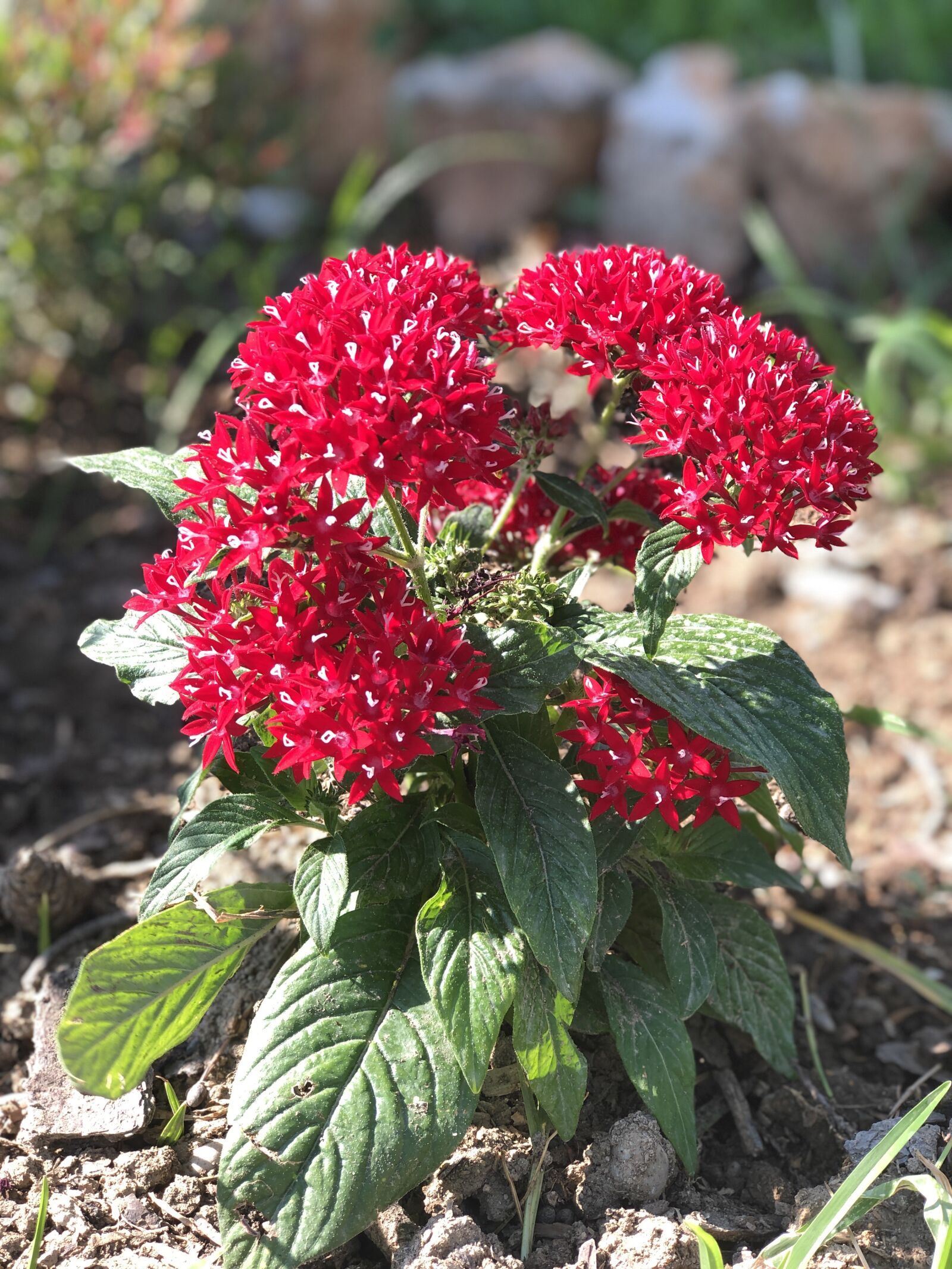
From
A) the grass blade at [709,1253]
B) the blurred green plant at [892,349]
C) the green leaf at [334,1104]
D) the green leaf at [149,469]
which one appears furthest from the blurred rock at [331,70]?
the grass blade at [709,1253]

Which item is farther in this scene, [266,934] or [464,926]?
[266,934]

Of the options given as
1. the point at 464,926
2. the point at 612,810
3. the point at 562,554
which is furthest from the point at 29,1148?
the point at 562,554

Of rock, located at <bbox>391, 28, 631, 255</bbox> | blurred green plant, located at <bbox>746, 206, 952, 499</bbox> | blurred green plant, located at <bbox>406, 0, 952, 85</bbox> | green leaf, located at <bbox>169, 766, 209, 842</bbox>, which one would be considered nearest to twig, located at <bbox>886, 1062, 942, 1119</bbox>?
green leaf, located at <bbox>169, 766, 209, 842</bbox>

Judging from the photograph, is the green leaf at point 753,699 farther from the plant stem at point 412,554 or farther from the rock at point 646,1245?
the rock at point 646,1245

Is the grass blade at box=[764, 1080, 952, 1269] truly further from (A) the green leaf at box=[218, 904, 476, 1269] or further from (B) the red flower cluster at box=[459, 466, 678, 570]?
(B) the red flower cluster at box=[459, 466, 678, 570]

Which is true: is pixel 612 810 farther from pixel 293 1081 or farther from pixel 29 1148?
pixel 29 1148

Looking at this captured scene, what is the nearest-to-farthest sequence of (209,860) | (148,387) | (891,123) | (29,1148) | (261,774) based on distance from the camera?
(209,860), (261,774), (29,1148), (148,387), (891,123)
